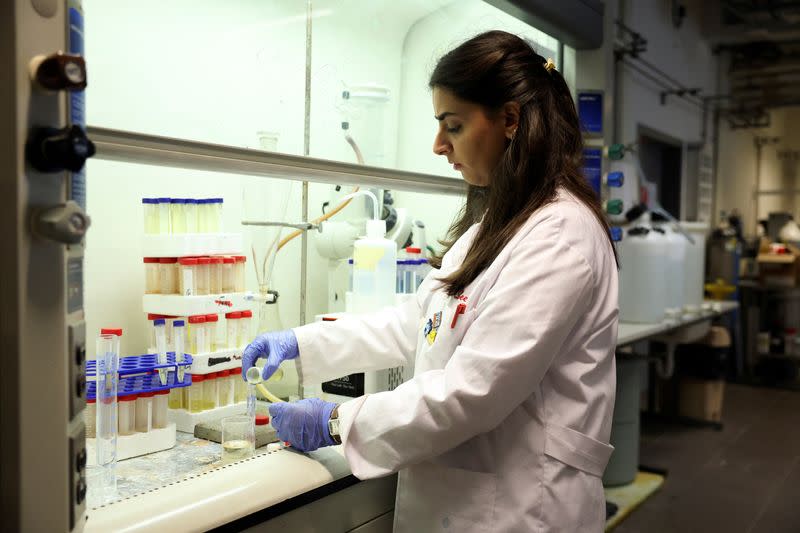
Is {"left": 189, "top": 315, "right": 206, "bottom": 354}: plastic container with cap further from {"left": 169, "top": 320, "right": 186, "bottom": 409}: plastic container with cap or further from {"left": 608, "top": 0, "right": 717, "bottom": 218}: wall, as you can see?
{"left": 608, "top": 0, "right": 717, "bottom": 218}: wall

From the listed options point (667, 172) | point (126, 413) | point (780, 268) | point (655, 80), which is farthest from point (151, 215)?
point (780, 268)

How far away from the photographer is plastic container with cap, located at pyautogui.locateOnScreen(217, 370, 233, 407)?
148cm

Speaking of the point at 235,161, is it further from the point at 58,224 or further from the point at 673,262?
the point at 673,262

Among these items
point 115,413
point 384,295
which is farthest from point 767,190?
point 115,413

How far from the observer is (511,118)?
118 centimetres

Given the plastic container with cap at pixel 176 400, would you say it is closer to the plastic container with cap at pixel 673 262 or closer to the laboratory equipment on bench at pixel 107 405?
the laboratory equipment on bench at pixel 107 405

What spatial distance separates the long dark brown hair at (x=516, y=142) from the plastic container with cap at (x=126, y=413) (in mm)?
626

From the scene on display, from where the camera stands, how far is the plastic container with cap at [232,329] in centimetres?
151

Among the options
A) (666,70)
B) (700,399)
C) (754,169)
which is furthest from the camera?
(754,169)

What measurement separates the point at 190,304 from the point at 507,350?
2.49 ft

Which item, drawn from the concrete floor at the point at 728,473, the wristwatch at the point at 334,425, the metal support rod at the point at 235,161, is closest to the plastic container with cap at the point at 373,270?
the metal support rod at the point at 235,161

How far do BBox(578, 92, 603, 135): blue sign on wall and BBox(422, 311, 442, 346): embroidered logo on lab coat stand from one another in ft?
6.11

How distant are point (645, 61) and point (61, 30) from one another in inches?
171

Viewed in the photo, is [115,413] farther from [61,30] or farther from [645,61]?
[645,61]
